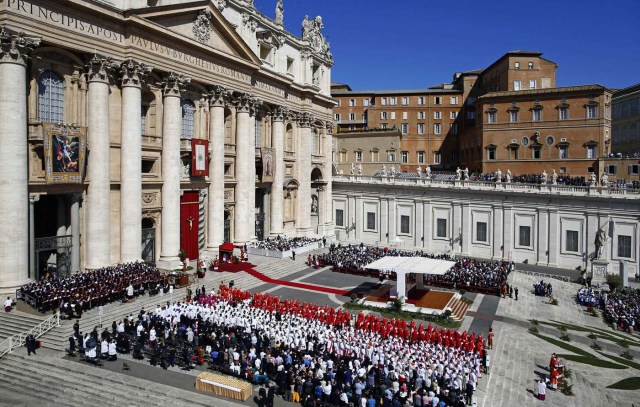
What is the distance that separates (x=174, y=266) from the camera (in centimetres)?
3488

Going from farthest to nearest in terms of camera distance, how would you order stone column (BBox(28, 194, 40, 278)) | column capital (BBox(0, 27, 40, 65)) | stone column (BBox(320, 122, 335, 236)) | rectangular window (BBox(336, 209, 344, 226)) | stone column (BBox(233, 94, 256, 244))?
rectangular window (BBox(336, 209, 344, 226)), stone column (BBox(320, 122, 335, 236)), stone column (BBox(233, 94, 256, 244)), stone column (BBox(28, 194, 40, 278)), column capital (BBox(0, 27, 40, 65))

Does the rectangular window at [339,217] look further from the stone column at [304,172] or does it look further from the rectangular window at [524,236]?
the rectangular window at [524,236]

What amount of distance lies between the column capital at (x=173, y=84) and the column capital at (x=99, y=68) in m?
4.62

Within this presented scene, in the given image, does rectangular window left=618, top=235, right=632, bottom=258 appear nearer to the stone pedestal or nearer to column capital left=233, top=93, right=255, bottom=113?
the stone pedestal

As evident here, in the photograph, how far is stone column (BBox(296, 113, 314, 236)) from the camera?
52531 millimetres

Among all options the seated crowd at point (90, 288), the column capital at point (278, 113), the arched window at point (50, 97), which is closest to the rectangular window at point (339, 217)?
the column capital at point (278, 113)

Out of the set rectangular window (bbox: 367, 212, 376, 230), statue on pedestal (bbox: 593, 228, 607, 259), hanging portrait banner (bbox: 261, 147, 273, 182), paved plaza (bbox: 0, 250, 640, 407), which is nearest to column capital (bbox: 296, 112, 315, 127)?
hanging portrait banner (bbox: 261, 147, 273, 182)

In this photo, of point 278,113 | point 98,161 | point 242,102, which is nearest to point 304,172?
point 278,113

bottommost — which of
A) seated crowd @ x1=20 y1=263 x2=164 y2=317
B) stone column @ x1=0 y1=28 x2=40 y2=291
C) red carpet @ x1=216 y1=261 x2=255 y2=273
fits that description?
red carpet @ x1=216 y1=261 x2=255 y2=273

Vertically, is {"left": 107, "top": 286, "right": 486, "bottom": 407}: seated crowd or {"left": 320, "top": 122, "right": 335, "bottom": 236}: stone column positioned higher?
{"left": 320, "top": 122, "right": 335, "bottom": 236}: stone column

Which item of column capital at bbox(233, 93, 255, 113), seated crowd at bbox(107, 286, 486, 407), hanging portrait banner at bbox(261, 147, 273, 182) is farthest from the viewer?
hanging portrait banner at bbox(261, 147, 273, 182)

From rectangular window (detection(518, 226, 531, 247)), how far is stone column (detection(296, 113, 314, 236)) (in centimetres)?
2141

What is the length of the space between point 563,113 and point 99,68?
158 feet

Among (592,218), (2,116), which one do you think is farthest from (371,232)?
(2,116)
